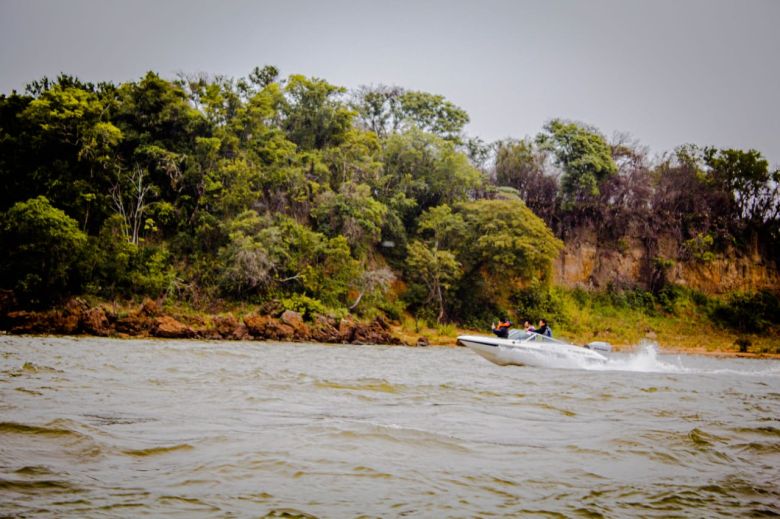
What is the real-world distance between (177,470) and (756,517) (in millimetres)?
4103

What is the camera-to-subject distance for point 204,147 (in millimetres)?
33344

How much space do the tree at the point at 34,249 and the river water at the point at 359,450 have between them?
16.0m

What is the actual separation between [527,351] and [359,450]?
1432 centimetres

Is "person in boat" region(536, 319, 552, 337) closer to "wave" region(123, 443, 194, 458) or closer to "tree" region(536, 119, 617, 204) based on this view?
"wave" region(123, 443, 194, 458)

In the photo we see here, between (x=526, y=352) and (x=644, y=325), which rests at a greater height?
(x=644, y=325)

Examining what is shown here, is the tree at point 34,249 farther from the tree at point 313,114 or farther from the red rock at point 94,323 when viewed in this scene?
the tree at point 313,114

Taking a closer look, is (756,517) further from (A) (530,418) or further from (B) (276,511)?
(A) (530,418)

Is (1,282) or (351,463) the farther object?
(1,282)

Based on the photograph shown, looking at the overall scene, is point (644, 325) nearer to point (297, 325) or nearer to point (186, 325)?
point (297, 325)

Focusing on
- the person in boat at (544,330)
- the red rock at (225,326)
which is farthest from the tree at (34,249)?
the person in boat at (544,330)

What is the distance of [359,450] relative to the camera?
19.6 feet

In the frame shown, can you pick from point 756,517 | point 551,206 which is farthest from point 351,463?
point 551,206

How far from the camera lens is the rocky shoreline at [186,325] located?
2417cm

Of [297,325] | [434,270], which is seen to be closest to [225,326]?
[297,325]
